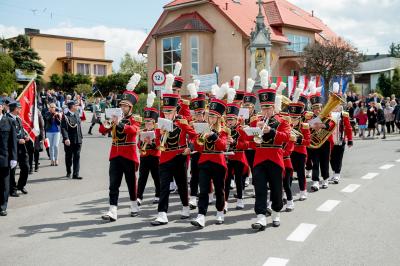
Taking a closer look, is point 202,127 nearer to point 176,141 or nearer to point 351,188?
point 176,141

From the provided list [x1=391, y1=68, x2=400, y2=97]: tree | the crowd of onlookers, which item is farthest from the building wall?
the crowd of onlookers

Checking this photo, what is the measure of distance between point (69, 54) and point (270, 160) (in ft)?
240

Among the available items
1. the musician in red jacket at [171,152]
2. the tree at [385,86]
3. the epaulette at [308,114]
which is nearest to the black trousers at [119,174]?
the musician in red jacket at [171,152]

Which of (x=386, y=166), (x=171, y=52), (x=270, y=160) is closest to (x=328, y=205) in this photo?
(x=270, y=160)

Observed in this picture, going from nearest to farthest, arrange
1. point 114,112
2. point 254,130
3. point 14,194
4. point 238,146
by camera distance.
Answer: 1. point 254,130
2. point 114,112
3. point 238,146
4. point 14,194

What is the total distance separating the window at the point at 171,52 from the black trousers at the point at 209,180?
32288mm

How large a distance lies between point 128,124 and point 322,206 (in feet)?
13.0

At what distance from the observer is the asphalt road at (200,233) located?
244 inches

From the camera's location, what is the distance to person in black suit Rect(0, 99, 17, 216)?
899cm

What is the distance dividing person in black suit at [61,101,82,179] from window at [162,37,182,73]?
26724 mm

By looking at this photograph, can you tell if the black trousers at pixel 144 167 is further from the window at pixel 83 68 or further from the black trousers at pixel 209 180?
the window at pixel 83 68

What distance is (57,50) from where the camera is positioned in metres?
75.1

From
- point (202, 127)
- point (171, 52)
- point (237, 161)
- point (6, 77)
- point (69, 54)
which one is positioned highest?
point (69, 54)

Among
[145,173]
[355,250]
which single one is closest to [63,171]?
[145,173]
